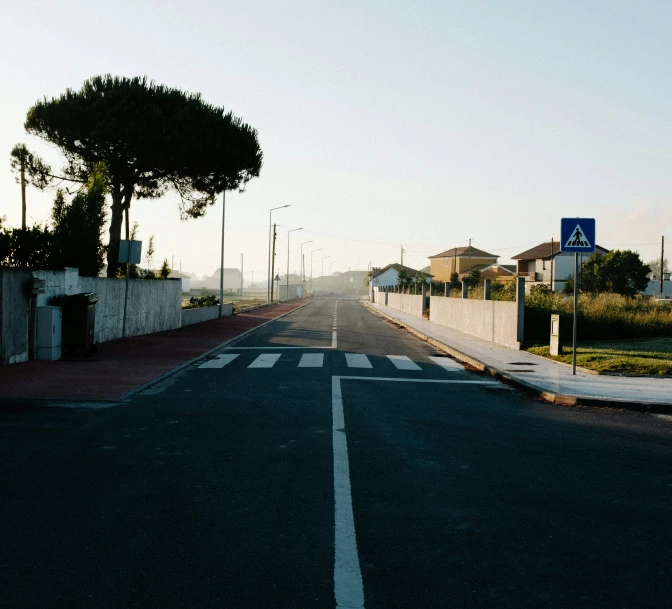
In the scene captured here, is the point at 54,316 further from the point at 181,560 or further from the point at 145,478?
the point at 181,560

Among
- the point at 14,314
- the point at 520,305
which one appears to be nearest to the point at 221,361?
the point at 14,314

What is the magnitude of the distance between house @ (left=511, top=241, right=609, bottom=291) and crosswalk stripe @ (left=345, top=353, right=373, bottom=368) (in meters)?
62.9

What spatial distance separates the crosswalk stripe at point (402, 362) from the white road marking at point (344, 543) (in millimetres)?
8777

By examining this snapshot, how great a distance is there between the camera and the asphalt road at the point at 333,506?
3.98m

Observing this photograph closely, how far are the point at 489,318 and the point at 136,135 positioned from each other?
1752cm

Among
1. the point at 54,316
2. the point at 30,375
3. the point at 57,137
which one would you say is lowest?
the point at 30,375

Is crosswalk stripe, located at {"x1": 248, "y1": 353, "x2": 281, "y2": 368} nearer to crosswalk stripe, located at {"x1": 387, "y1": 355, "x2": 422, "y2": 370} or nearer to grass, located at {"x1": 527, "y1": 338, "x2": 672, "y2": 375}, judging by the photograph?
crosswalk stripe, located at {"x1": 387, "y1": 355, "x2": 422, "y2": 370}

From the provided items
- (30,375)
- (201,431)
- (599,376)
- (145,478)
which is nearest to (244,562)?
(145,478)

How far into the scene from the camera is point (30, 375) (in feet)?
44.2

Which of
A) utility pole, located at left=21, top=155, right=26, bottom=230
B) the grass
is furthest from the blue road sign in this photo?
utility pole, located at left=21, top=155, right=26, bottom=230

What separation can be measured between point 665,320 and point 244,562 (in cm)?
2394

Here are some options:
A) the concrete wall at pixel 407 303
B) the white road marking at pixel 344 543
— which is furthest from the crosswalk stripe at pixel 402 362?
the concrete wall at pixel 407 303

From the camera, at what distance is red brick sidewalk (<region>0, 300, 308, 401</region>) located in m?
11.5

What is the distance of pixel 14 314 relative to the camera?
601 inches
